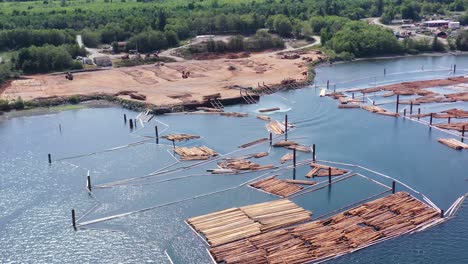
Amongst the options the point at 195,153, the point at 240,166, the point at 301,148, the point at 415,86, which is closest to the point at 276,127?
the point at 301,148

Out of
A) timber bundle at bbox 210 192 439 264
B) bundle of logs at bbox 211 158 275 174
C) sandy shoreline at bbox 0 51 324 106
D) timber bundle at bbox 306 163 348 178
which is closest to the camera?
timber bundle at bbox 210 192 439 264

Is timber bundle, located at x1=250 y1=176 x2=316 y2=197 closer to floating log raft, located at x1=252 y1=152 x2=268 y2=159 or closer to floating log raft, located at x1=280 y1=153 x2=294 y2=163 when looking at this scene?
floating log raft, located at x1=280 y1=153 x2=294 y2=163

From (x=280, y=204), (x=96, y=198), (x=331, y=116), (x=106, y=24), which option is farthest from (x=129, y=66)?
(x=280, y=204)

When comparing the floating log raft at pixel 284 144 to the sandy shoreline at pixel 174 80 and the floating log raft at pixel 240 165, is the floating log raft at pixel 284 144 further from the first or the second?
the sandy shoreline at pixel 174 80

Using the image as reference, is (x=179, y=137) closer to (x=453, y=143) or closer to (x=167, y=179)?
(x=167, y=179)

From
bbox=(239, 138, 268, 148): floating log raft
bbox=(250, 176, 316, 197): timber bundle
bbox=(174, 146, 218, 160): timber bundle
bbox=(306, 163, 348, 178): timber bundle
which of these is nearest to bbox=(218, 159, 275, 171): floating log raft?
bbox=(174, 146, 218, 160): timber bundle

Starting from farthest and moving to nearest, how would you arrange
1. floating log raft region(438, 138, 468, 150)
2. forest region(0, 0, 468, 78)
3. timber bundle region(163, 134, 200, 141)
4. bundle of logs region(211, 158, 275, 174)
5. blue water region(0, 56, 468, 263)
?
forest region(0, 0, 468, 78) → timber bundle region(163, 134, 200, 141) → floating log raft region(438, 138, 468, 150) → bundle of logs region(211, 158, 275, 174) → blue water region(0, 56, 468, 263)
